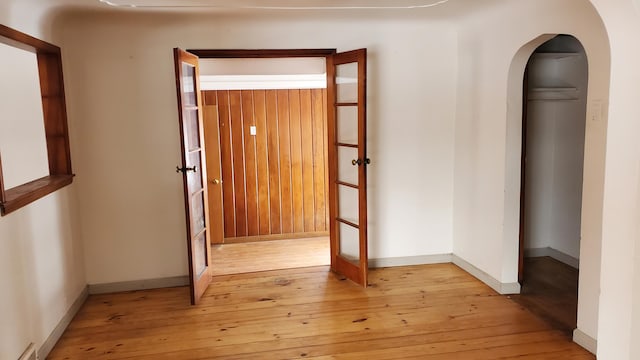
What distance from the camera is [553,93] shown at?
4453 millimetres

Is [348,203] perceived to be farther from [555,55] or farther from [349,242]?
[555,55]

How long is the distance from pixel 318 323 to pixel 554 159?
2.91 m

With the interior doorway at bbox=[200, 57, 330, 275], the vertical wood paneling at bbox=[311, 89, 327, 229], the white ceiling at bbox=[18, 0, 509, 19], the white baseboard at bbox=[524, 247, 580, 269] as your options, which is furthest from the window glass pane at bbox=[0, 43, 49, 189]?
the white baseboard at bbox=[524, 247, 580, 269]

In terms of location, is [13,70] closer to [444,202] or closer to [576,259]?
[444,202]

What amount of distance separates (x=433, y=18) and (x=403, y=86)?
2.04 feet

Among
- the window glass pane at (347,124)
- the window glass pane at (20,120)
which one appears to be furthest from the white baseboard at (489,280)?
the window glass pane at (20,120)

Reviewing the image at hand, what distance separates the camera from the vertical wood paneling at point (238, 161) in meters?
5.73

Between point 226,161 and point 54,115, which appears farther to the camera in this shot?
point 226,161

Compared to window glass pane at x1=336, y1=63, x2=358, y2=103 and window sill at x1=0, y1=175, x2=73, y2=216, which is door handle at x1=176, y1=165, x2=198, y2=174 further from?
Answer: window glass pane at x1=336, y1=63, x2=358, y2=103

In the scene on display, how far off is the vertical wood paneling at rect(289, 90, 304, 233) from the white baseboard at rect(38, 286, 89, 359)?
8.70ft

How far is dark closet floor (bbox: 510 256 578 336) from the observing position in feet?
11.2

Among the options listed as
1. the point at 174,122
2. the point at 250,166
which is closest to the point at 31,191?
the point at 174,122

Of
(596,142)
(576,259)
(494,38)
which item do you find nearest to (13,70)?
(494,38)

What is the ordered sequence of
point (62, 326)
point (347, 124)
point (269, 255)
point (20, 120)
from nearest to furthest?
1. point (20, 120)
2. point (62, 326)
3. point (347, 124)
4. point (269, 255)
